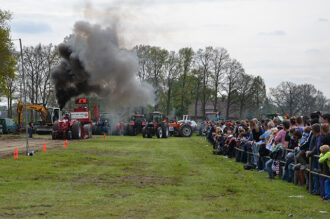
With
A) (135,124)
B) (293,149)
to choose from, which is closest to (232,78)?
(135,124)

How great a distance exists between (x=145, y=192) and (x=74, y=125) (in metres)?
25.6

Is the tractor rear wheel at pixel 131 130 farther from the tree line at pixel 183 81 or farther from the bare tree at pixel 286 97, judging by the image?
the bare tree at pixel 286 97

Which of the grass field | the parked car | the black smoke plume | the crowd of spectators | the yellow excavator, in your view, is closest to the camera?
the grass field

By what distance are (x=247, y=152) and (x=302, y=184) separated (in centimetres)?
594

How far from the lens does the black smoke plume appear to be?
1363 inches

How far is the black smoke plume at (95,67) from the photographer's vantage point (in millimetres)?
34625

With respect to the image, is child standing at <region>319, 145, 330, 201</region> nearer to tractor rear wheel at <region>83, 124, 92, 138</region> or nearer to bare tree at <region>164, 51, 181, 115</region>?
tractor rear wheel at <region>83, 124, 92, 138</region>

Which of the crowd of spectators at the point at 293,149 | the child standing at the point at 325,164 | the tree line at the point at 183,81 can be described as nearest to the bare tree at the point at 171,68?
the tree line at the point at 183,81

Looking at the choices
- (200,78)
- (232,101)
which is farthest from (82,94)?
(232,101)

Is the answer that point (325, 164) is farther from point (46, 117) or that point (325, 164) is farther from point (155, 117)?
point (46, 117)

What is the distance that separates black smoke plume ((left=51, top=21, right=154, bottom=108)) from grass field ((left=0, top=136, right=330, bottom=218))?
60.8ft

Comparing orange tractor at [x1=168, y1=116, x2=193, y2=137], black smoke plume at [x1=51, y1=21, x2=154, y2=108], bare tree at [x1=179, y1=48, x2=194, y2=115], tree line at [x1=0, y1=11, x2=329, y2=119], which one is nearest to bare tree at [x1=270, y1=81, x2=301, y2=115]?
tree line at [x1=0, y1=11, x2=329, y2=119]

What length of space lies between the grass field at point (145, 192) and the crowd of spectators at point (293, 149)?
1.57 feet

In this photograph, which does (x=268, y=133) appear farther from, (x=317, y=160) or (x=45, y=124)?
(x=45, y=124)
